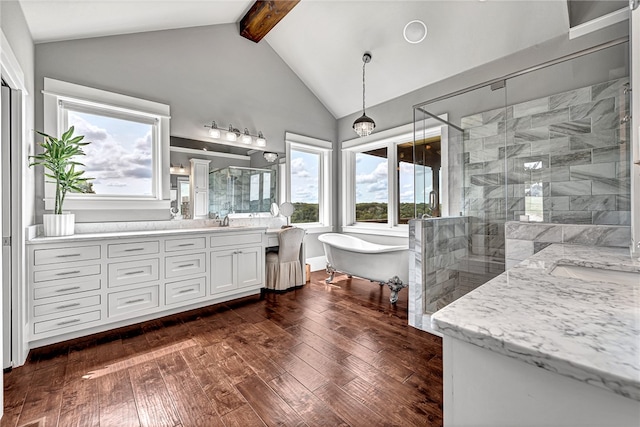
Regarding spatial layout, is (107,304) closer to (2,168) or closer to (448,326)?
(2,168)

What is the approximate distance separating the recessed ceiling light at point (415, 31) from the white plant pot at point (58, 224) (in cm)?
386

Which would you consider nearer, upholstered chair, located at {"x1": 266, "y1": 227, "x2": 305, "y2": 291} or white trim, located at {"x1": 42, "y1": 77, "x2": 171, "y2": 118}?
white trim, located at {"x1": 42, "y1": 77, "x2": 171, "y2": 118}

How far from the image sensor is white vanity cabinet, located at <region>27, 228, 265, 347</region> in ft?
7.17

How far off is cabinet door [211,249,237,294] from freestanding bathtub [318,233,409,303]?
52.9 inches

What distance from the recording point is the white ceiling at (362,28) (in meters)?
2.51

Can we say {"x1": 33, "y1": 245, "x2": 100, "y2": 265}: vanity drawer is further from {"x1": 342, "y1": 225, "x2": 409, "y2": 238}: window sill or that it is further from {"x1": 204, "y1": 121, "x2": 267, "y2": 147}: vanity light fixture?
Result: {"x1": 342, "y1": 225, "x2": 409, "y2": 238}: window sill

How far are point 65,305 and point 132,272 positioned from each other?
1.63 feet

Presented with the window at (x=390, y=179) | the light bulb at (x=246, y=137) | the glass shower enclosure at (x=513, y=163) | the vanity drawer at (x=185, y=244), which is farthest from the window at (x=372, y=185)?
the vanity drawer at (x=185, y=244)

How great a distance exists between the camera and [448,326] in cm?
60

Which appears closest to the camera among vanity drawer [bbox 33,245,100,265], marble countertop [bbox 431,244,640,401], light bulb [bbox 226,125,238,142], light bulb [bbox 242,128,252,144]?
marble countertop [bbox 431,244,640,401]

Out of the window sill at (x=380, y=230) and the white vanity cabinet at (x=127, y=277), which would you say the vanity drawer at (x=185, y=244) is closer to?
the white vanity cabinet at (x=127, y=277)

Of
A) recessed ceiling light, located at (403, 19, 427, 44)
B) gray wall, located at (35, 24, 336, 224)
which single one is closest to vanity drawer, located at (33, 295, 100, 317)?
gray wall, located at (35, 24, 336, 224)

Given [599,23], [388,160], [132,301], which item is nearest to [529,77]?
[599,23]

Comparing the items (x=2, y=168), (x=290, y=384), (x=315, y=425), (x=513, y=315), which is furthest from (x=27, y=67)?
(x=513, y=315)
